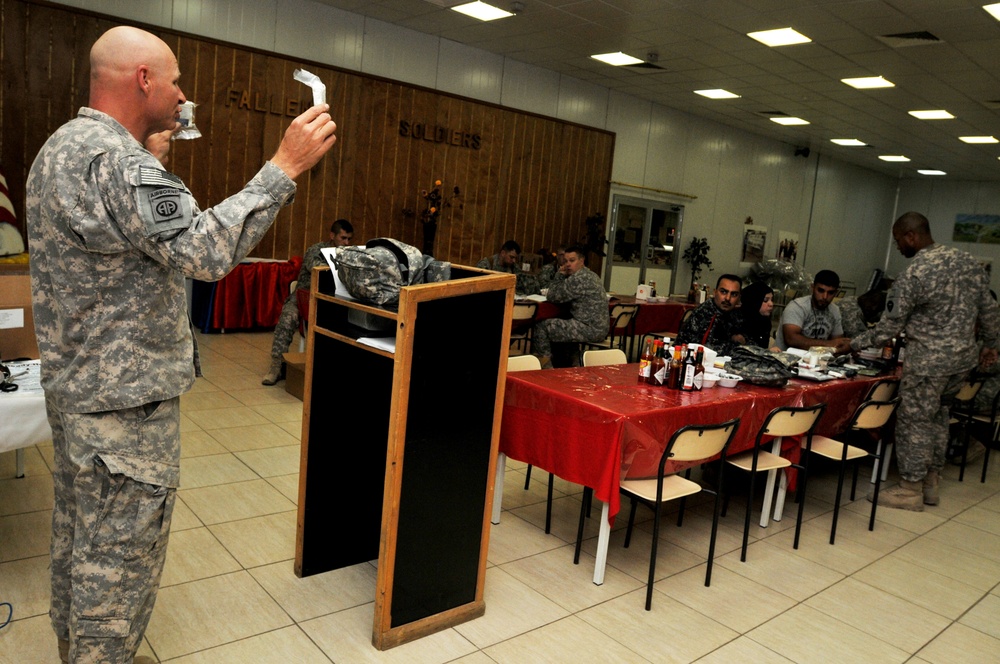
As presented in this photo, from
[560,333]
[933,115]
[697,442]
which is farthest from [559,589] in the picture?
[933,115]

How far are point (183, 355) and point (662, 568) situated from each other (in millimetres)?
2532

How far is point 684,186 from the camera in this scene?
13.8m

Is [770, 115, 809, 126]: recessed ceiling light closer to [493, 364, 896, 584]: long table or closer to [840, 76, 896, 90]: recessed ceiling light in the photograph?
[840, 76, 896, 90]: recessed ceiling light

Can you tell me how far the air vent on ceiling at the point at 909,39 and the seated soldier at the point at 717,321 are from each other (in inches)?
181

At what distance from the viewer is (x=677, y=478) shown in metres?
3.45

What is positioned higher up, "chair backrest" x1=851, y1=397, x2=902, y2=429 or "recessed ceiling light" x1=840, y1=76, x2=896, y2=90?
"recessed ceiling light" x1=840, y1=76, x2=896, y2=90

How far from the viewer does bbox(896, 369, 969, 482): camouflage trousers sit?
4.64 m

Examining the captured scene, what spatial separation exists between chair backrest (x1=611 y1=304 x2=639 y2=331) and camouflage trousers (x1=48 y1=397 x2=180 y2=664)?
6314 mm

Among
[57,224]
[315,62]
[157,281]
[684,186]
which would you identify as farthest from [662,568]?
[684,186]

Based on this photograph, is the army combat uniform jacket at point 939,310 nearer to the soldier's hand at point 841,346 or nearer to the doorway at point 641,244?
the soldier's hand at point 841,346

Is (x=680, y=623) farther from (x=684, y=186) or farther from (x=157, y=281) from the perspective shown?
(x=684, y=186)

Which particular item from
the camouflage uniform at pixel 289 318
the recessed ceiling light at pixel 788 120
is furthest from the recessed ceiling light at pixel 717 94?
the camouflage uniform at pixel 289 318

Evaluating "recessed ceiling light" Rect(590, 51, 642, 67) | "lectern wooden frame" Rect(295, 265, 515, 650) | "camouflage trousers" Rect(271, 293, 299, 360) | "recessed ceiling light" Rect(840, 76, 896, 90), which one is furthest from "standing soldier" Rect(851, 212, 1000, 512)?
"recessed ceiling light" Rect(590, 51, 642, 67)

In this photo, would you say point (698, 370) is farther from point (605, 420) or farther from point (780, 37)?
point (780, 37)
